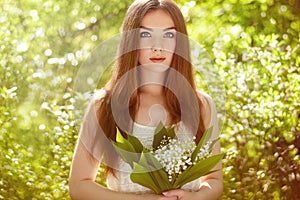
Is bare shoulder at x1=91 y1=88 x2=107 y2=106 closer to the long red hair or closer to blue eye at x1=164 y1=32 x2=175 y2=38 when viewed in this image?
the long red hair

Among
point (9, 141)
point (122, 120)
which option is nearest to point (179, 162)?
point (122, 120)

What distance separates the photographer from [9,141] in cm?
347

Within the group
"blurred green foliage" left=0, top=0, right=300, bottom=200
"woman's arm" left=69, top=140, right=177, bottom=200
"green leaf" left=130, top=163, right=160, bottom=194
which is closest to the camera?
"green leaf" left=130, top=163, right=160, bottom=194

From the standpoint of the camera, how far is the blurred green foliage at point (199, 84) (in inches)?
130

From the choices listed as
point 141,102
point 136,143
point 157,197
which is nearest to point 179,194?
point 157,197

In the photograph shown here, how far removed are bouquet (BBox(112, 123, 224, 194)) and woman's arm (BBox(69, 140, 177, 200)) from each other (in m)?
0.13

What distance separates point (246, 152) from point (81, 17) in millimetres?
1072

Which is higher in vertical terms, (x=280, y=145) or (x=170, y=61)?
(x=280, y=145)

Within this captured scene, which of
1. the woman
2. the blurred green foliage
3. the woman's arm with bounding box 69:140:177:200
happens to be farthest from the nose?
the blurred green foliage

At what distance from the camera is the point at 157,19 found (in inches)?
69.2

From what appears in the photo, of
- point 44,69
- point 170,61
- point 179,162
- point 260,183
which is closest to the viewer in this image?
point 179,162

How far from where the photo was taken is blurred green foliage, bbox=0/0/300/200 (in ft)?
10.8

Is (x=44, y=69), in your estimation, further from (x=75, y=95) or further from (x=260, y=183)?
(x=260, y=183)

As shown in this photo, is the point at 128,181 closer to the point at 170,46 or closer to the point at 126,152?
the point at 126,152
